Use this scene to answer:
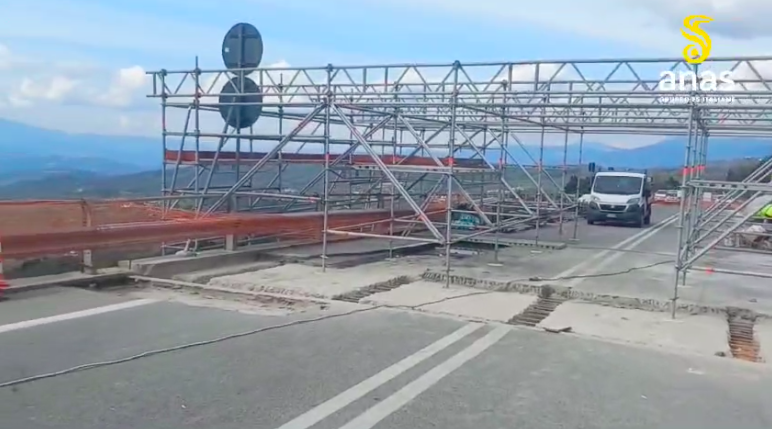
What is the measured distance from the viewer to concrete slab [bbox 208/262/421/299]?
11.0 m

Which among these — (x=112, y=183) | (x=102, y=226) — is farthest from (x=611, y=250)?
(x=102, y=226)

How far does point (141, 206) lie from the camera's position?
12.9 m

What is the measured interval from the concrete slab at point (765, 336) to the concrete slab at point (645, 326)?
0.39 m

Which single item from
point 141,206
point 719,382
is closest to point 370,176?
point 141,206

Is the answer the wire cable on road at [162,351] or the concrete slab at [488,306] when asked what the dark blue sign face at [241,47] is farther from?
the wire cable on road at [162,351]

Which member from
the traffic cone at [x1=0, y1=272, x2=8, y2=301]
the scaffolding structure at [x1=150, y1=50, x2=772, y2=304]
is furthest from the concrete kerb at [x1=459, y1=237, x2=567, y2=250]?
the traffic cone at [x1=0, y1=272, x2=8, y2=301]

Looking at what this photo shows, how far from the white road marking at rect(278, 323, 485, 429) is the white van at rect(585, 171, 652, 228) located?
20585 mm

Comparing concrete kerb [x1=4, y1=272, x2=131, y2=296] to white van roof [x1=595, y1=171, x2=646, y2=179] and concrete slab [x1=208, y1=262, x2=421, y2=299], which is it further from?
white van roof [x1=595, y1=171, x2=646, y2=179]

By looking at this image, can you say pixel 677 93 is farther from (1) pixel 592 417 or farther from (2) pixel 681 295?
(1) pixel 592 417

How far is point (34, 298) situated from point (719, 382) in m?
8.29

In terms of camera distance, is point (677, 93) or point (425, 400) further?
point (677, 93)

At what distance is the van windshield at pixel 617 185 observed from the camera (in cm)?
2836

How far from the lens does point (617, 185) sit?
28719mm

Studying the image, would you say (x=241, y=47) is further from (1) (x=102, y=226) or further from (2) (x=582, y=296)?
(2) (x=582, y=296)
